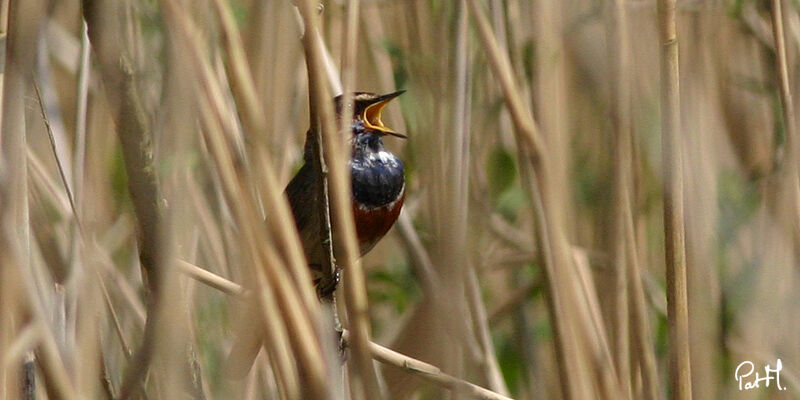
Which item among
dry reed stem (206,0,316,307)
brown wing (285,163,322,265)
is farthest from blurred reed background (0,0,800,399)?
brown wing (285,163,322,265)

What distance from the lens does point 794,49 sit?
1561 millimetres

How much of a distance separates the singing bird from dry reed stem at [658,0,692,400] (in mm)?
667

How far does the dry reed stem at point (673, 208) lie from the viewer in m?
1.15

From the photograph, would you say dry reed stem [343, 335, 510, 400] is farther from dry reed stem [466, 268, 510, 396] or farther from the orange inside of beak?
the orange inside of beak

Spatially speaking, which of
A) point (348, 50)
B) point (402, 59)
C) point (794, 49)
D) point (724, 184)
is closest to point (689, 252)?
point (724, 184)

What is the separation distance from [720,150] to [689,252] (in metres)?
0.23

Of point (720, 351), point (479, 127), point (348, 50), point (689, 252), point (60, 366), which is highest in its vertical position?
point (348, 50)

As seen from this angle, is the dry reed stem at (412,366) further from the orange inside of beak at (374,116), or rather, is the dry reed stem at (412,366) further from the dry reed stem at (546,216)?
the orange inside of beak at (374,116)

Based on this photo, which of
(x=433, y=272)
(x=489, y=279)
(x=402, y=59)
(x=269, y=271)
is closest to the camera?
(x=269, y=271)

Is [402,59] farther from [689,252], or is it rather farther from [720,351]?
[720,351]

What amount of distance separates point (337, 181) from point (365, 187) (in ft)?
3.67

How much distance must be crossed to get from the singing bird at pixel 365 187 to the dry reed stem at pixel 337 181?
32.3 inches

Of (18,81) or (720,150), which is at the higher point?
(18,81)

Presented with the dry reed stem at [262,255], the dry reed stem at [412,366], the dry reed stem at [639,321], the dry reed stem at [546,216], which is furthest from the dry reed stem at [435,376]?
the dry reed stem at [262,255]
